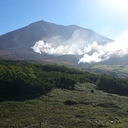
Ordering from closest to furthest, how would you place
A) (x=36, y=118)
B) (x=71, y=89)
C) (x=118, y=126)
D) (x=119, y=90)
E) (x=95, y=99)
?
(x=118, y=126), (x=36, y=118), (x=95, y=99), (x=71, y=89), (x=119, y=90)

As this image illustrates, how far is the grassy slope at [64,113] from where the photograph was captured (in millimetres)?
34344

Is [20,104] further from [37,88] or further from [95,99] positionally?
[95,99]

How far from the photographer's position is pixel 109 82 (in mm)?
79688

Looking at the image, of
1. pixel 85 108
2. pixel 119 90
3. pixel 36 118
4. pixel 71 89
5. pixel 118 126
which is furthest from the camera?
pixel 119 90

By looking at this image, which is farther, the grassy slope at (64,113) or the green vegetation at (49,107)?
the green vegetation at (49,107)

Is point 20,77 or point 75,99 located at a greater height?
point 20,77

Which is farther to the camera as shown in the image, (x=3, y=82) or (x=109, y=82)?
(x=109, y=82)

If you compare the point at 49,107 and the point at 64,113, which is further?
the point at 49,107

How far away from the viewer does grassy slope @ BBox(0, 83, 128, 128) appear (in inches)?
1352

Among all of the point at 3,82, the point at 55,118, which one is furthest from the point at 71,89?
the point at 55,118

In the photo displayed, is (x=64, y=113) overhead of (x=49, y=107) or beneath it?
beneath

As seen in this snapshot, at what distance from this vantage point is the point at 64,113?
40938 millimetres

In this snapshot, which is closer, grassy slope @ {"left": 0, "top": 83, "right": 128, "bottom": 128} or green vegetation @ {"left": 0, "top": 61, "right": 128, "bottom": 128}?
grassy slope @ {"left": 0, "top": 83, "right": 128, "bottom": 128}

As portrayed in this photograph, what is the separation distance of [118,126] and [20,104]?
65.7ft
